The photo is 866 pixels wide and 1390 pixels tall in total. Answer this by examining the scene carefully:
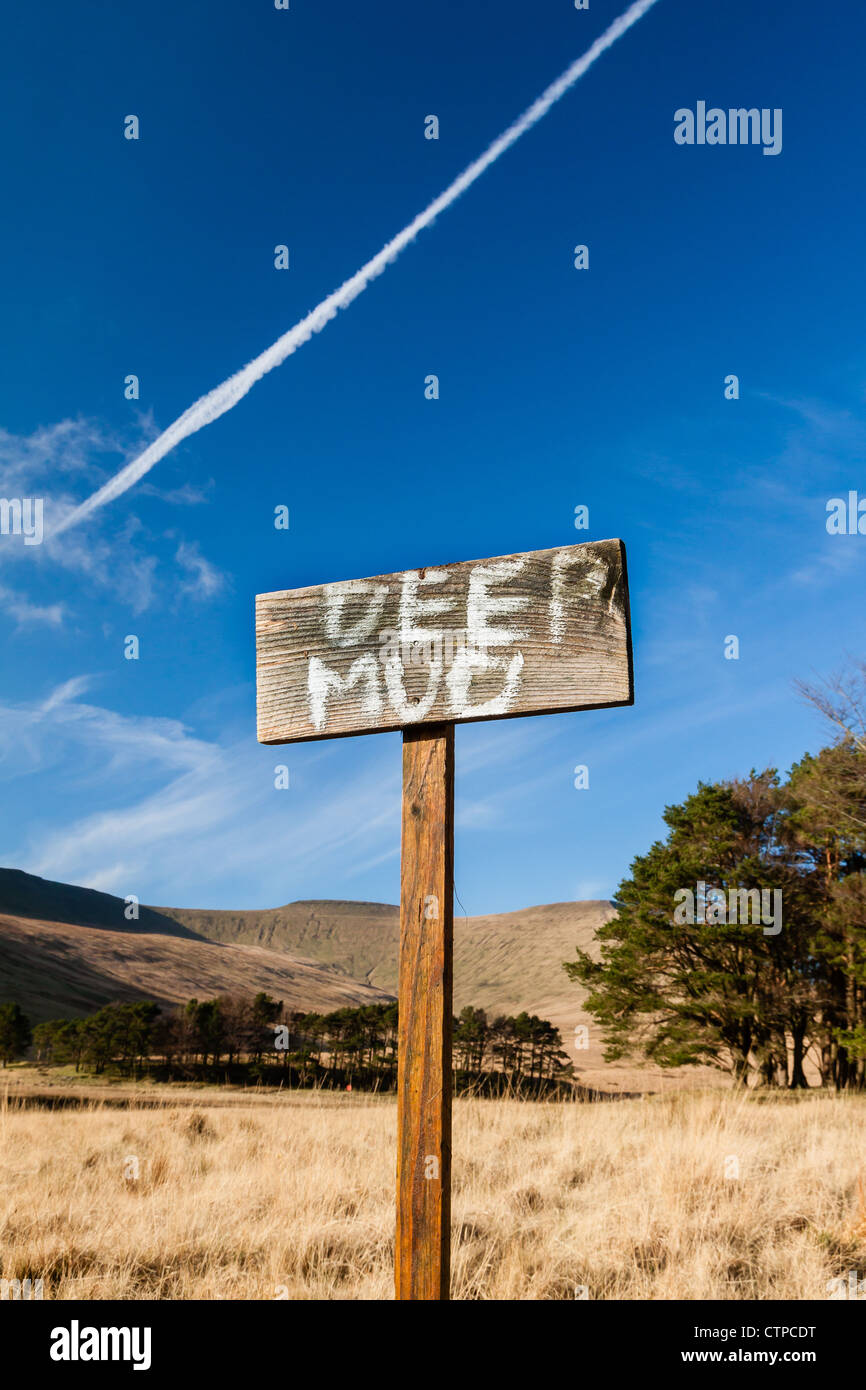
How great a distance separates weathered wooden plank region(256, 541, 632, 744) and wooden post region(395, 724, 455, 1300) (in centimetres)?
13

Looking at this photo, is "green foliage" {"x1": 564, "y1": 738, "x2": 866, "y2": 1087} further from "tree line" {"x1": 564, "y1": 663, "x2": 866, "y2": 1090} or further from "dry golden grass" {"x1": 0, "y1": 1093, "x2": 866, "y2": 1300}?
"dry golden grass" {"x1": 0, "y1": 1093, "x2": 866, "y2": 1300}

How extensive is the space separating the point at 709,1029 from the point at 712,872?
3.89 meters

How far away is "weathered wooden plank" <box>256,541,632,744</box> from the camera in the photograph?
2102 mm

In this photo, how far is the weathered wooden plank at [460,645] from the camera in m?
2.10

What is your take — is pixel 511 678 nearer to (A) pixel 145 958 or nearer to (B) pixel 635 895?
(B) pixel 635 895

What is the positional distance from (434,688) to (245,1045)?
31.5 m

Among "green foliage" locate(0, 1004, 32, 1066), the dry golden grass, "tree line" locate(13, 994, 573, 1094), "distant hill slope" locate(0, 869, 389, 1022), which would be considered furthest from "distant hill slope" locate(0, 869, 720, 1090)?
"green foliage" locate(0, 1004, 32, 1066)

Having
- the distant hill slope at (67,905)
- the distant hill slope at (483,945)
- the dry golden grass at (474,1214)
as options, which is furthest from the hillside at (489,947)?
the dry golden grass at (474,1214)

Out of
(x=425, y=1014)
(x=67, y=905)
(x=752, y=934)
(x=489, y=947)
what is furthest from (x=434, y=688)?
(x=67, y=905)

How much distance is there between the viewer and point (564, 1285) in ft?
13.1

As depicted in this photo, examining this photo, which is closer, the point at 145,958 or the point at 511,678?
the point at 511,678

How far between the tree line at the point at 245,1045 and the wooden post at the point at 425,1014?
22.2m

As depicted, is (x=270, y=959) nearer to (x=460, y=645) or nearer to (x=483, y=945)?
(x=483, y=945)
